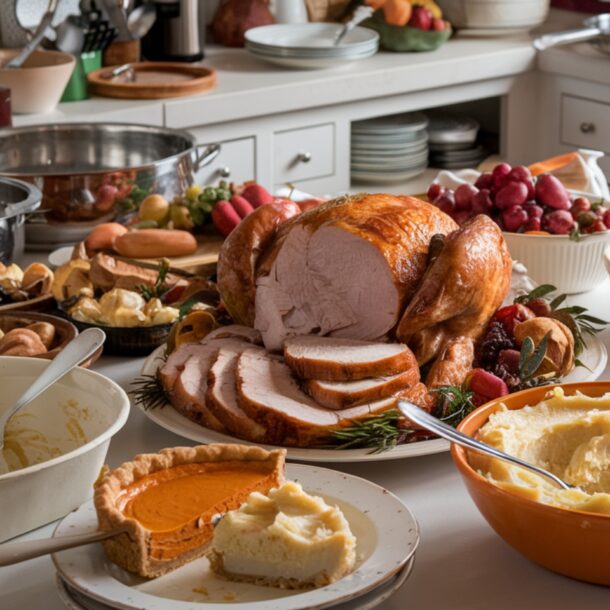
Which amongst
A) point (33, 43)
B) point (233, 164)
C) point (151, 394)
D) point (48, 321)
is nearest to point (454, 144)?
point (233, 164)

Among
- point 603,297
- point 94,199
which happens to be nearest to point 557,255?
point 603,297

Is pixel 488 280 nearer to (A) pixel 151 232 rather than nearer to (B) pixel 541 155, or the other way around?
(A) pixel 151 232

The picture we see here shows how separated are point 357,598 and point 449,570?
14 centimetres

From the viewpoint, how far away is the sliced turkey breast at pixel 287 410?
1.25 meters

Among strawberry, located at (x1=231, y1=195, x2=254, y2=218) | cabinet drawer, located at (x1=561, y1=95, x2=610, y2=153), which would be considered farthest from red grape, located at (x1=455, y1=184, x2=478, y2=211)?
cabinet drawer, located at (x1=561, y1=95, x2=610, y2=153)

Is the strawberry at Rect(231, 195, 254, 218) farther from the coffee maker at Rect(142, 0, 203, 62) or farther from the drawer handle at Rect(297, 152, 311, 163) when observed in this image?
the coffee maker at Rect(142, 0, 203, 62)

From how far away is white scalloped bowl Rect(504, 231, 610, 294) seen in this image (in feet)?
5.75

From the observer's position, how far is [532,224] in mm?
1788

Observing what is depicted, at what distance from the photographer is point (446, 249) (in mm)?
1429

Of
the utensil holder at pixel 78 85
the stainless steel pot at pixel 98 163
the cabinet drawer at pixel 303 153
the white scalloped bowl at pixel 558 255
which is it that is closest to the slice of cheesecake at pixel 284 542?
the white scalloped bowl at pixel 558 255

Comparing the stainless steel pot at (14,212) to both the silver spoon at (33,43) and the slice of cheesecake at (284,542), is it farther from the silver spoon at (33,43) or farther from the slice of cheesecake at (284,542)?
the silver spoon at (33,43)

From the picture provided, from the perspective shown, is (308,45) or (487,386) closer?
(487,386)

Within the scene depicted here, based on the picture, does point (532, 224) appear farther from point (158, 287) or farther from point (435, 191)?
point (158, 287)

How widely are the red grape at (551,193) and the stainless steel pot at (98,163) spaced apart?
27.1 inches
